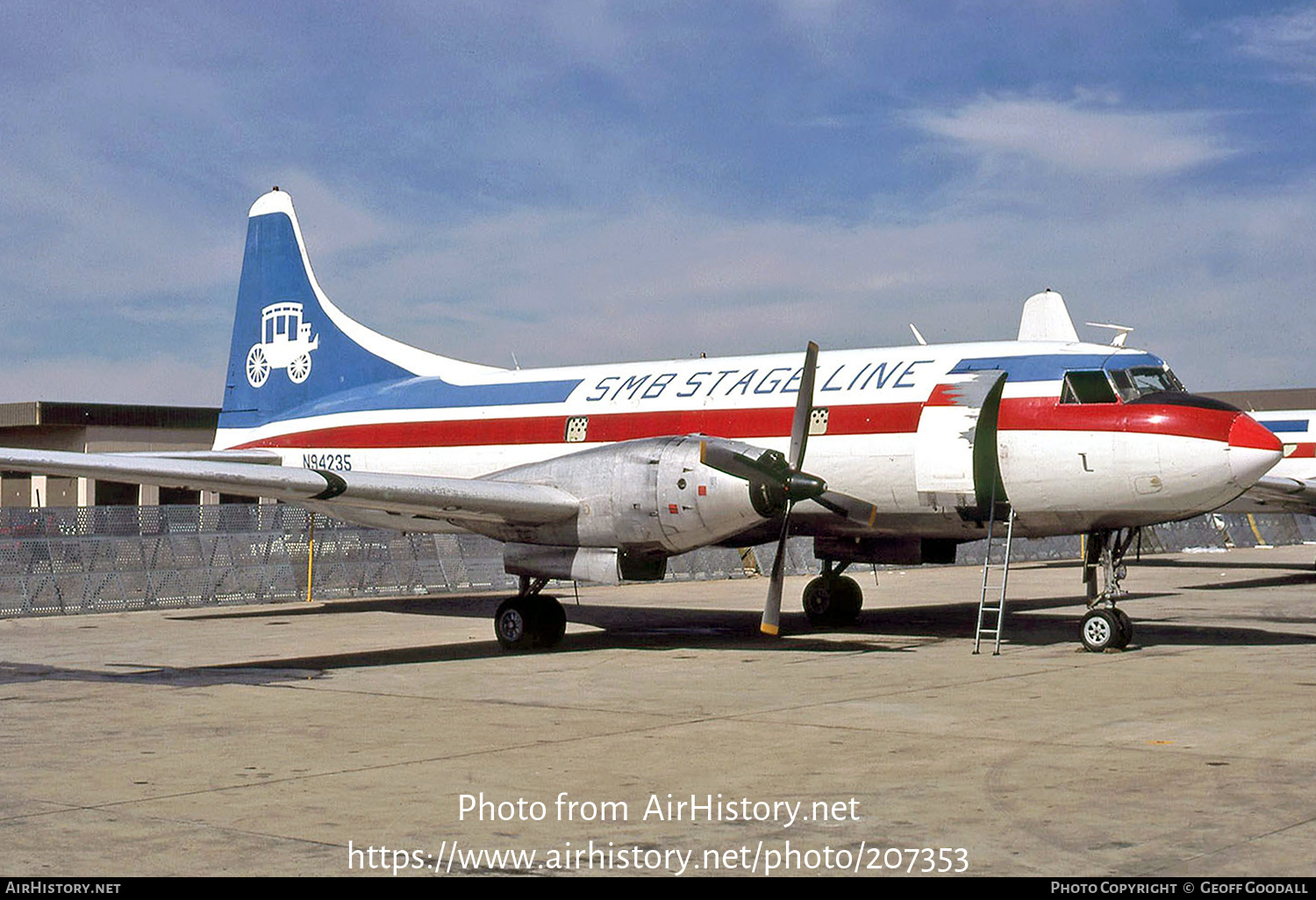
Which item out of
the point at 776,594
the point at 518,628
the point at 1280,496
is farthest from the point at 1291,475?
the point at 518,628

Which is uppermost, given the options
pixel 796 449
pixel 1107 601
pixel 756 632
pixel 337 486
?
pixel 796 449

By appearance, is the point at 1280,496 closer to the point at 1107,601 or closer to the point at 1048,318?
the point at 1048,318

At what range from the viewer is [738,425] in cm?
1953

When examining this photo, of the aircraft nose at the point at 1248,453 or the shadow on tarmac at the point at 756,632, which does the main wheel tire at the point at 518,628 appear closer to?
the shadow on tarmac at the point at 756,632

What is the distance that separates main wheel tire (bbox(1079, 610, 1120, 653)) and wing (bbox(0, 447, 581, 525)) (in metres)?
6.74

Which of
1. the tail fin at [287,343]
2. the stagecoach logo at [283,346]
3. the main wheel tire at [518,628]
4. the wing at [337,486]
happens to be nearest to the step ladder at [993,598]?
the wing at [337,486]

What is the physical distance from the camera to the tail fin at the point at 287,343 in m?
24.8

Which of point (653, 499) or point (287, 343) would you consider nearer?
point (653, 499)

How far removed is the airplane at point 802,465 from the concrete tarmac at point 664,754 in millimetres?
1541

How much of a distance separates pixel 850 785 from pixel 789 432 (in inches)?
387

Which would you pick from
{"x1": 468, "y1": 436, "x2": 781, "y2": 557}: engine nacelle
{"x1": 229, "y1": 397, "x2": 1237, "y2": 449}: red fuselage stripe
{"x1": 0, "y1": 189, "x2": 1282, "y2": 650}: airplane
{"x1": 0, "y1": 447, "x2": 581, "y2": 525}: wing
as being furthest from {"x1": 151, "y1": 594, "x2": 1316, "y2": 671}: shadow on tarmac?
{"x1": 229, "y1": 397, "x2": 1237, "y2": 449}: red fuselage stripe

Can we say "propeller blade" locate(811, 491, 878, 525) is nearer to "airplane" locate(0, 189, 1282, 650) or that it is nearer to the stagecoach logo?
"airplane" locate(0, 189, 1282, 650)

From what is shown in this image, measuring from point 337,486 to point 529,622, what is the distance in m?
3.60
